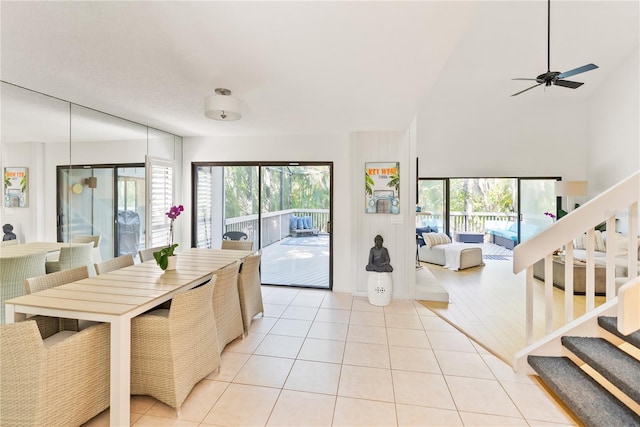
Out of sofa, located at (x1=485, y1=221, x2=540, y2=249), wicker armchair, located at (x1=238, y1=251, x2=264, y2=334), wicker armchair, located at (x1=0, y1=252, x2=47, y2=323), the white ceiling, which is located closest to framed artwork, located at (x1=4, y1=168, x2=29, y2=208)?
wicker armchair, located at (x1=0, y1=252, x2=47, y2=323)

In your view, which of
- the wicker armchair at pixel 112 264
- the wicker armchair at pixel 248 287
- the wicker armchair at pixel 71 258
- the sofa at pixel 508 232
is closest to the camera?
the wicker armchair at pixel 112 264

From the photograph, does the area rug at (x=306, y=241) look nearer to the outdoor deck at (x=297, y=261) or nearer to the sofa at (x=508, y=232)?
the outdoor deck at (x=297, y=261)

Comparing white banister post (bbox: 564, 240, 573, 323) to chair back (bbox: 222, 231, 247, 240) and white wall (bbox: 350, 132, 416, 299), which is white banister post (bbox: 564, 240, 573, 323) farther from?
chair back (bbox: 222, 231, 247, 240)

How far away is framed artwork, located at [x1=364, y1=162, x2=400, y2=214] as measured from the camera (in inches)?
173

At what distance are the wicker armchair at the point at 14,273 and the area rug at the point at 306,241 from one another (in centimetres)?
346

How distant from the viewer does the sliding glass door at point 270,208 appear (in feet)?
16.5

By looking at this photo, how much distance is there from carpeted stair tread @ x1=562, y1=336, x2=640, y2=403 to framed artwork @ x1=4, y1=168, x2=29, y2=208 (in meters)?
5.19

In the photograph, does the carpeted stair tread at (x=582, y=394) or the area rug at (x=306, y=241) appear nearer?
the carpeted stair tread at (x=582, y=394)

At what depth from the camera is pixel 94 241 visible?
3.76 m

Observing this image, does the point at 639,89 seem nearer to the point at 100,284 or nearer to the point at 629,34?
the point at 629,34

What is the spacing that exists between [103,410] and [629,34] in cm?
880

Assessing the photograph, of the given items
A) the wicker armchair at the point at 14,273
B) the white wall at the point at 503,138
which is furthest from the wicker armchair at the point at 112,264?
the white wall at the point at 503,138

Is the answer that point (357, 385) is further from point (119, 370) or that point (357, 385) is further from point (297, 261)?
point (297, 261)

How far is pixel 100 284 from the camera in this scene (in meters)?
2.31
